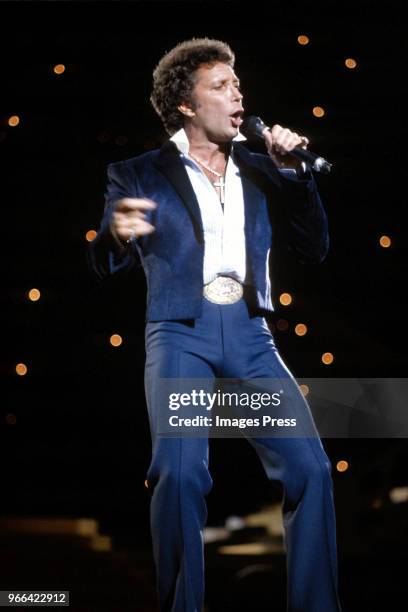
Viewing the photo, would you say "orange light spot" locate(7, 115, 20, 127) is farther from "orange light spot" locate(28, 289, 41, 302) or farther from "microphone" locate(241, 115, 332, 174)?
"microphone" locate(241, 115, 332, 174)

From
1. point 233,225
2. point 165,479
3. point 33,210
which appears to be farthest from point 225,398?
point 33,210

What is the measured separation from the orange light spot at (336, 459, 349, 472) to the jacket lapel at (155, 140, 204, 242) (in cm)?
75

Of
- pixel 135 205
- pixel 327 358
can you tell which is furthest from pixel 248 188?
pixel 327 358

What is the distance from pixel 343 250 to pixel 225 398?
603 mm

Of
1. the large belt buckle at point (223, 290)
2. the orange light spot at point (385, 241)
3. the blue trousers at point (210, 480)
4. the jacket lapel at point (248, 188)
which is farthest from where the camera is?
the orange light spot at point (385, 241)

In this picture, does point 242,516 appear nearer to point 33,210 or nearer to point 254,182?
point 254,182

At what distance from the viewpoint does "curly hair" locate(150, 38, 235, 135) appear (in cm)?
225

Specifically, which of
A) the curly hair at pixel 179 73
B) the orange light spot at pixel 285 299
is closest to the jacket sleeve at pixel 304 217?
the orange light spot at pixel 285 299

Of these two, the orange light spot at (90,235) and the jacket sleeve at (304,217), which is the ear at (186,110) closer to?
the jacket sleeve at (304,217)

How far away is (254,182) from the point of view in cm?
221

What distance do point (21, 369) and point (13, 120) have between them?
78 centimetres

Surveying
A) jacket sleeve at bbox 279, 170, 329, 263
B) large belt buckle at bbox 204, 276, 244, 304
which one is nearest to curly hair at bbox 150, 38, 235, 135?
jacket sleeve at bbox 279, 170, 329, 263

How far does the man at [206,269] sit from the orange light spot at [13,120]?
0.37 metres

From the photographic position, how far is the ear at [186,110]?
2230 mm
